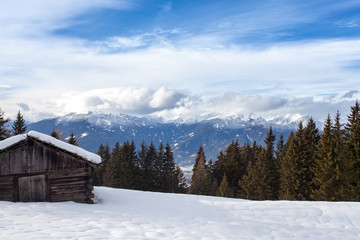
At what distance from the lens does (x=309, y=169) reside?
121 feet

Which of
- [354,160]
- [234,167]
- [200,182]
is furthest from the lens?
[234,167]

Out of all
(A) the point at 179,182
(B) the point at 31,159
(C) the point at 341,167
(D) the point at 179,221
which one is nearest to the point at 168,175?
(A) the point at 179,182

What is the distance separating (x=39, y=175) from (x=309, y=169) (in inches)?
1303

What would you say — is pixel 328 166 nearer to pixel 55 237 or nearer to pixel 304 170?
pixel 304 170

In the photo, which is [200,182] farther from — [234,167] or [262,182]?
[262,182]

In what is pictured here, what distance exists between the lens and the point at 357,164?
93.1ft

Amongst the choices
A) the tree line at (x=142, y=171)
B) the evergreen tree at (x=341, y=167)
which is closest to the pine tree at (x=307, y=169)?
the evergreen tree at (x=341, y=167)

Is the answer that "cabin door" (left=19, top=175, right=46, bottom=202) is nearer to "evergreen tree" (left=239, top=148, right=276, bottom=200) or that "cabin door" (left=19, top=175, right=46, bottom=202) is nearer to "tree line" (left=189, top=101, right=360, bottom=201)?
"tree line" (left=189, top=101, right=360, bottom=201)

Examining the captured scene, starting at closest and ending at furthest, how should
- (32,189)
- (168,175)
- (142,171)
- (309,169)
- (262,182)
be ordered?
(32,189), (309,169), (262,182), (142,171), (168,175)

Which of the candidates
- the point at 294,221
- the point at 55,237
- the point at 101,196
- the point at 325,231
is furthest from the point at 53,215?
the point at 325,231

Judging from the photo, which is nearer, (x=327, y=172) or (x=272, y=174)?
(x=327, y=172)

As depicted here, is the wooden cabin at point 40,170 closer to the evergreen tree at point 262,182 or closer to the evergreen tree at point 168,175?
the evergreen tree at point 262,182

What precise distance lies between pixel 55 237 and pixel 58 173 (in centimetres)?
1066

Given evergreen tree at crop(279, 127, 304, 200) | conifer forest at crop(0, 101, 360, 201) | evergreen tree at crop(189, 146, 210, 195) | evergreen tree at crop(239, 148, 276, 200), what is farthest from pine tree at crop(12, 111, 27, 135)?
evergreen tree at crop(279, 127, 304, 200)
